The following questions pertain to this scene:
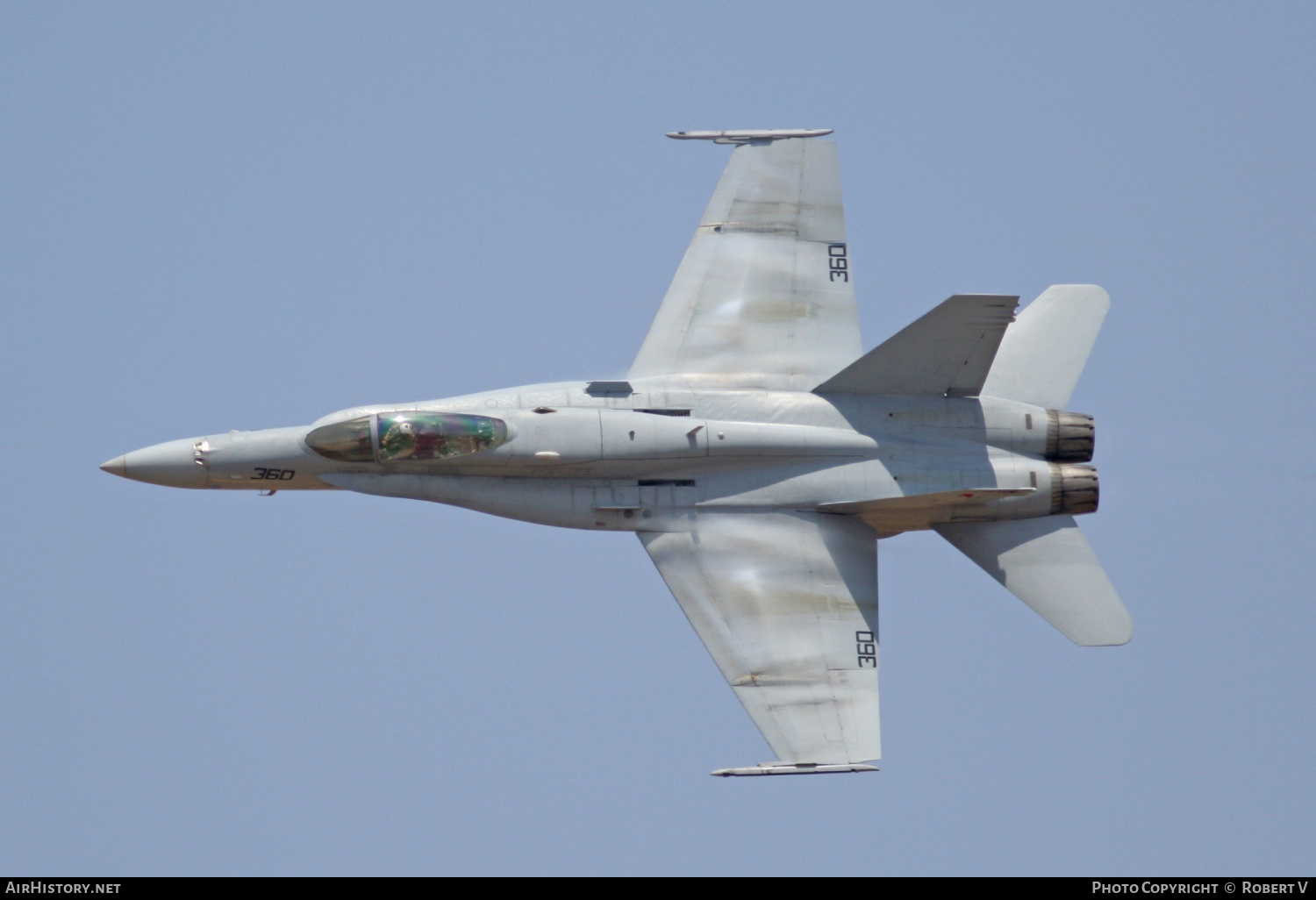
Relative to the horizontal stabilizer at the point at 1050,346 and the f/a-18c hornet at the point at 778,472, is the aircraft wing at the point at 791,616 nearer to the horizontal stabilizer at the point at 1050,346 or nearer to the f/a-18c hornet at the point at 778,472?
the f/a-18c hornet at the point at 778,472

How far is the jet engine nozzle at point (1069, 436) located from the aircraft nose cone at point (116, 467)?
11.9 m

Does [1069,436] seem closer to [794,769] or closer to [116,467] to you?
[794,769]

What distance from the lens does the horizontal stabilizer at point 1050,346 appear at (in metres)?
27.0

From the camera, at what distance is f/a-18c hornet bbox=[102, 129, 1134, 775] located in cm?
2531

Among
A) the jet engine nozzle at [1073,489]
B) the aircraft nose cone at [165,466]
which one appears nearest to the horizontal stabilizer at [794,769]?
the jet engine nozzle at [1073,489]

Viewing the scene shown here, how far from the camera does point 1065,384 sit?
1065 inches

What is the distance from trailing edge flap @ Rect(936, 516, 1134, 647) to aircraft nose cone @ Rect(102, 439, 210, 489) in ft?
31.7

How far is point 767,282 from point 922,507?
3853 mm

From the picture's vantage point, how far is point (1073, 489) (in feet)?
86.2


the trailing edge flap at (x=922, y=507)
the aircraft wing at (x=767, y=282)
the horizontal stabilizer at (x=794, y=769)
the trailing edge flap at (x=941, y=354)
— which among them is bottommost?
the horizontal stabilizer at (x=794, y=769)

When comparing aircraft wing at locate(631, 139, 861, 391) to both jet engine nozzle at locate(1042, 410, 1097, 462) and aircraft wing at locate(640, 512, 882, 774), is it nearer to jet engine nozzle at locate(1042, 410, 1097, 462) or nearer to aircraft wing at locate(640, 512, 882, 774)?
aircraft wing at locate(640, 512, 882, 774)

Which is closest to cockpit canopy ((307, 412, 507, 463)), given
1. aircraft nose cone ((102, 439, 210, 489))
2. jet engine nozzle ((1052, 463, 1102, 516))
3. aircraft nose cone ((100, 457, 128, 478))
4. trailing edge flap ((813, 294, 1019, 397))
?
aircraft nose cone ((102, 439, 210, 489))

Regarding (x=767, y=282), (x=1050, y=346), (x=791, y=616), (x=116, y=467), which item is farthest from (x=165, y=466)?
(x=1050, y=346)

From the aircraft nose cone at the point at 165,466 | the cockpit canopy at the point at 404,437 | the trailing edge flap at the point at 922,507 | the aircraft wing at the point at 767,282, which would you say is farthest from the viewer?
the aircraft wing at the point at 767,282
